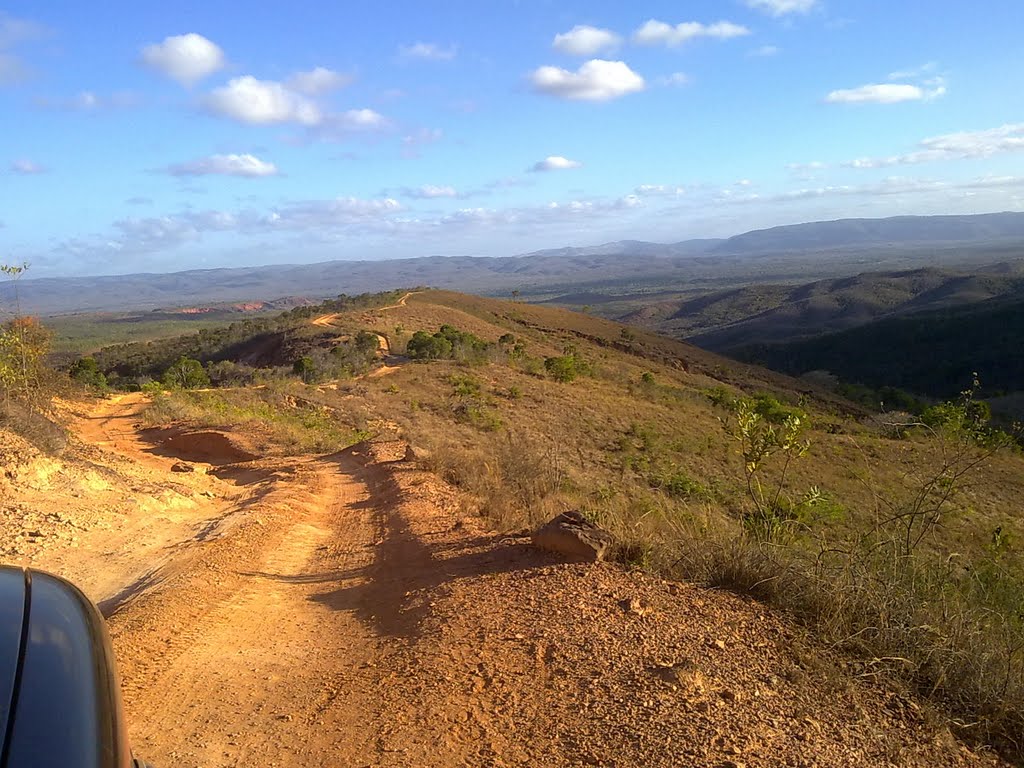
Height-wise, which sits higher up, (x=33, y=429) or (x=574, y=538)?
(x=33, y=429)

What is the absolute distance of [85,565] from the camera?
716cm

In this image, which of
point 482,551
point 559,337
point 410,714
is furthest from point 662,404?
point 410,714

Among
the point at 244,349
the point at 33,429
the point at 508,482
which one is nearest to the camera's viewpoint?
the point at 508,482

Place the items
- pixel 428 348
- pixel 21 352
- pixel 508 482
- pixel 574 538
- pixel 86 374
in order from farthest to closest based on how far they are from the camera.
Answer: pixel 428 348 < pixel 86 374 < pixel 21 352 < pixel 508 482 < pixel 574 538

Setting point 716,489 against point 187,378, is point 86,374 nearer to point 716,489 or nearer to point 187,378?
point 187,378

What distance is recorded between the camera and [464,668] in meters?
4.23

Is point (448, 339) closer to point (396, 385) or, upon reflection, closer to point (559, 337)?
point (396, 385)

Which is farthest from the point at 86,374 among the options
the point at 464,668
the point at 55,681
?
the point at 55,681

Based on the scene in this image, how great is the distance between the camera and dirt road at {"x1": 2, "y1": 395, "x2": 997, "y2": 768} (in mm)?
3414

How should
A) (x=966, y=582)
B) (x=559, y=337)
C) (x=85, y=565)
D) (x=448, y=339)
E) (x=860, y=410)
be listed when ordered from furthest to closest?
(x=559, y=337) < (x=860, y=410) < (x=448, y=339) < (x=85, y=565) < (x=966, y=582)

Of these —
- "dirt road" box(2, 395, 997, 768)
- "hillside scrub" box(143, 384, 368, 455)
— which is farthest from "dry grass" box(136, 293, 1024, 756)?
"hillside scrub" box(143, 384, 368, 455)

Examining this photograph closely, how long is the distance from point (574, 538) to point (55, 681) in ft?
14.2

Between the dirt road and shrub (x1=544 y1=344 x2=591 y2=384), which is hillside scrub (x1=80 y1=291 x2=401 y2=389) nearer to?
shrub (x1=544 y1=344 x2=591 y2=384)

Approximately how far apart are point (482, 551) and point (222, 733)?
2.99m
